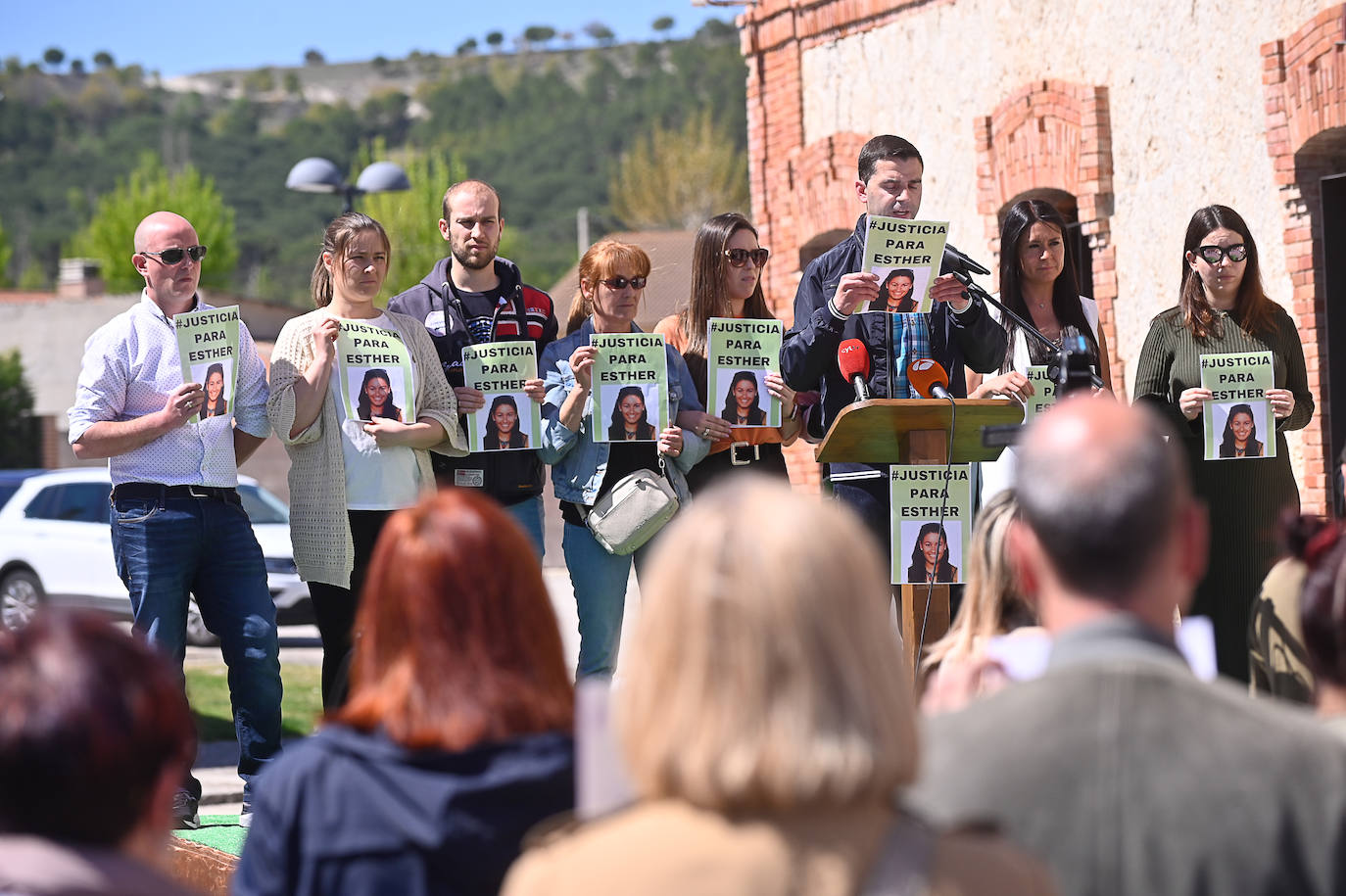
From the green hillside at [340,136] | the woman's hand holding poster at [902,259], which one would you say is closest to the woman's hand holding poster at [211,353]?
the woman's hand holding poster at [902,259]

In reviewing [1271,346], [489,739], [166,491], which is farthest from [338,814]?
[1271,346]

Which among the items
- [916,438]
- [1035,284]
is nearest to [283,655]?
[1035,284]

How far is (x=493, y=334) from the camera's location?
644 cm

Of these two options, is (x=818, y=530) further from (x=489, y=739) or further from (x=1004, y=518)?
(x=1004, y=518)

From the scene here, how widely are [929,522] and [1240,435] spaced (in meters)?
1.37

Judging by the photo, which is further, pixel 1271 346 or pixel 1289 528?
pixel 1271 346

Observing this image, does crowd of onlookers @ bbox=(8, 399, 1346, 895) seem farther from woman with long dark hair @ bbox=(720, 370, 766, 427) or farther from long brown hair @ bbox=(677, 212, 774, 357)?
long brown hair @ bbox=(677, 212, 774, 357)

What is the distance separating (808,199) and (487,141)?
411 feet

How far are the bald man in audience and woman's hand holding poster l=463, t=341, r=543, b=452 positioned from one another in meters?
3.98

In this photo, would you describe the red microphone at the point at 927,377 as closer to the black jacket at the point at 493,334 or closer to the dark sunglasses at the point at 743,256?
the dark sunglasses at the point at 743,256

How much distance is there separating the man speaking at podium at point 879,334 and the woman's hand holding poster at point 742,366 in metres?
0.11

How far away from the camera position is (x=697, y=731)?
74.5 inches

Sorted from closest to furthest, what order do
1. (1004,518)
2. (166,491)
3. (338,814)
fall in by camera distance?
(338,814) → (1004,518) → (166,491)

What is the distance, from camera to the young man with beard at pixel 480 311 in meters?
6.31
